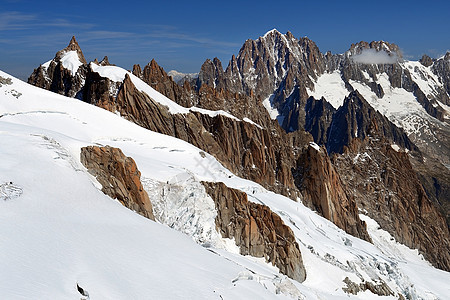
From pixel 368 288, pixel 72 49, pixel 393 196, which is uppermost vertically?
pixel 72 49

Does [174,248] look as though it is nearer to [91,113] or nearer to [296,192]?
[91,113]

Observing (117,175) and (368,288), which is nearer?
(117,175)

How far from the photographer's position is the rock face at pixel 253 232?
120ft

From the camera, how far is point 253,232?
123ft

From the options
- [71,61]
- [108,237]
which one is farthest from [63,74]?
[108,237]

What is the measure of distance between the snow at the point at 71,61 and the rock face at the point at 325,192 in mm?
53691

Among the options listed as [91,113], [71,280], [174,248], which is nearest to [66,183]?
[174,248]

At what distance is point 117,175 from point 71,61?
57356 mm

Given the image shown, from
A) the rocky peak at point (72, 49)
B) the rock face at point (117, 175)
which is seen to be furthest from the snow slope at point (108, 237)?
the rocky peak at point (72, 49)

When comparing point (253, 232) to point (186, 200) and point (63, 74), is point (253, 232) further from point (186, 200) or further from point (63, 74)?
point (63, 74)

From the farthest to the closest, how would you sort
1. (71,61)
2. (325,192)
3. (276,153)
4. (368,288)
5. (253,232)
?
(276,153) < (325,192) < (71,61) < (368,288) < (253,232)

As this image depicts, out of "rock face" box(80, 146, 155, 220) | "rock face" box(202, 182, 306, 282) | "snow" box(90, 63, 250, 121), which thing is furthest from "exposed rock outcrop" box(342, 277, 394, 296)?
"snow" box(90, 63, 250, 121)

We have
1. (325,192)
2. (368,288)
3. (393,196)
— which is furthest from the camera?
(393,196)

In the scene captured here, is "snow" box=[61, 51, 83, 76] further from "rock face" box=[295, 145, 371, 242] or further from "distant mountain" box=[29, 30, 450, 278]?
"rock face" box=[295, 145, 371, 242]
